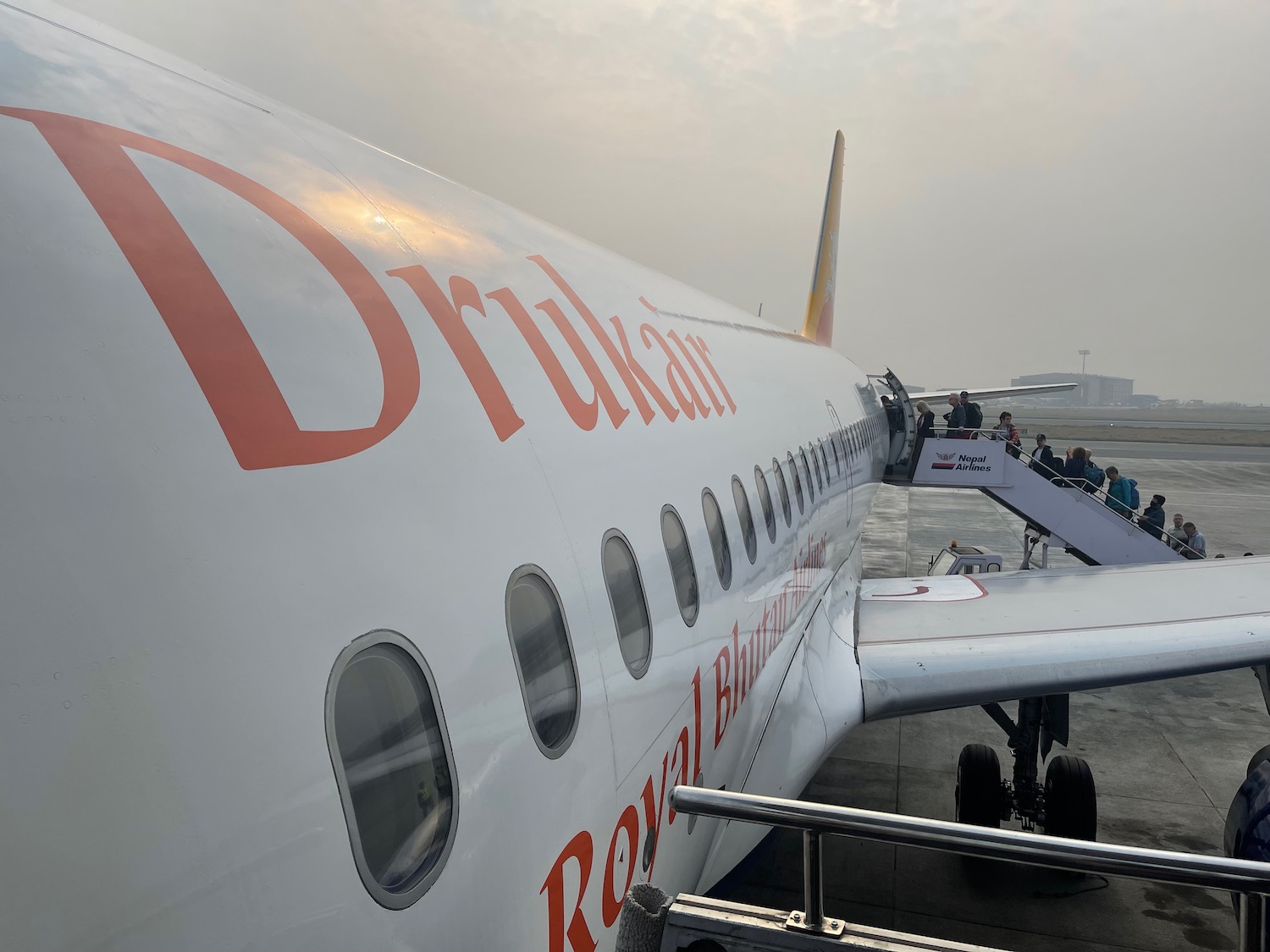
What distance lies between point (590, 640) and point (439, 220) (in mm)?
1391

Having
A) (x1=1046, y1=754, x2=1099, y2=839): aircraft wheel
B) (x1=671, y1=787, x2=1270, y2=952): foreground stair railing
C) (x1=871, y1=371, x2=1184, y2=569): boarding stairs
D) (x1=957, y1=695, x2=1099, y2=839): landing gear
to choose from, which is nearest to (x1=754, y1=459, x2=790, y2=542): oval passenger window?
(x1=671, y1=787, x2=1270, y2=952): foreground stair railing

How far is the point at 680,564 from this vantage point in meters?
3.44

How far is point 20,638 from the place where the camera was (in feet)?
3.78

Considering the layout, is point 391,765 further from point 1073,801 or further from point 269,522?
point 1073,801

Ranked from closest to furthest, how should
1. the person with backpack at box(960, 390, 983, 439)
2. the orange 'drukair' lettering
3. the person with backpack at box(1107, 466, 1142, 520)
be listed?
the orange 'drukair' lettering < the person with backpack at box(1107, 466, 1142, 520) < the person with backpack at box(960, 390, 983, 439)

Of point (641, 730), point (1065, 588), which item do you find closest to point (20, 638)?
point (641, 730)

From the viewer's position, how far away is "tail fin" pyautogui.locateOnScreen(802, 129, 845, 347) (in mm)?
19375

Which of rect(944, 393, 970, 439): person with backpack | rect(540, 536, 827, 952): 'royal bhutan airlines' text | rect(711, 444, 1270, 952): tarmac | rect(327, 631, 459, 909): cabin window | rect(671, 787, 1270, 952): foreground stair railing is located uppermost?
rect(944, 393, 970, 439): person with backpack

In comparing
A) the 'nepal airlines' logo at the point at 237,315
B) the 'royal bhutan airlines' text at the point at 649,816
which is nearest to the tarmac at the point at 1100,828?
the 'royal bhutan airlines' text at the point at 649,816

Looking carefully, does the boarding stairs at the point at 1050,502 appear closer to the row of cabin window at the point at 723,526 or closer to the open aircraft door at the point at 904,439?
the open aircraft door at the point at 904,439

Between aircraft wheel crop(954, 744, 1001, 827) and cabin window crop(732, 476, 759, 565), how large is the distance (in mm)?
4024

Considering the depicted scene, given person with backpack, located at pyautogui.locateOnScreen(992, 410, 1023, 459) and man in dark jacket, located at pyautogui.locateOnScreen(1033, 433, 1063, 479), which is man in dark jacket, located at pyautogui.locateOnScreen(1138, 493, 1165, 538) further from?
person with backpack, located at pyautogui.locateOnScreen(992, 410, 1023, 459)

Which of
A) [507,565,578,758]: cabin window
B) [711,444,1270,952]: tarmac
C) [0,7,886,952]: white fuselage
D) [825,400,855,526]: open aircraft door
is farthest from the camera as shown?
[825,400,855,526]: open aircraft door

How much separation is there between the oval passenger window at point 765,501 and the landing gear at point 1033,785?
345 cm
